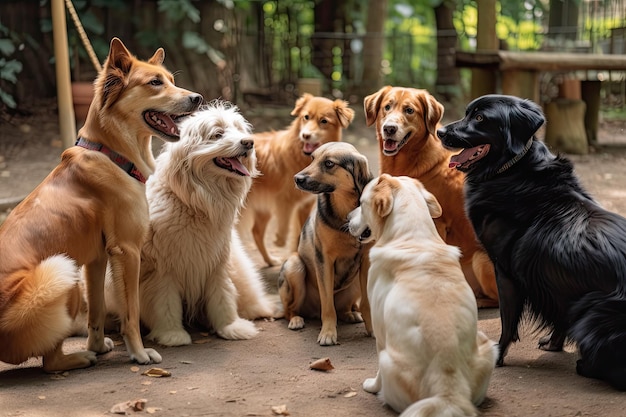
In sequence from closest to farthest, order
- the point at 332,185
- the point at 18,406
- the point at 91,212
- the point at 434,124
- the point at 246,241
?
the point at 18,406 < the point at 91,212 < the point at 332,185 < the point at 434,124 < the point at 246,241

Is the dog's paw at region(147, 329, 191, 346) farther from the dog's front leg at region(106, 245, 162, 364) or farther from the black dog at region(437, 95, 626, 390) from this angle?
the black dog at region(437, 95, 626, 390)

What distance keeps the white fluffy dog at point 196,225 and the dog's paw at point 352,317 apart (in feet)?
2.24

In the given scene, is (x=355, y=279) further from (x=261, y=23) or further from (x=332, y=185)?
(x=261, y=23)

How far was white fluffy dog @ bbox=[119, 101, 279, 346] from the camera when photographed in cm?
496

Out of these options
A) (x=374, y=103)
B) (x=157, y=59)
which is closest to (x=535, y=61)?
(x=374, y=103)

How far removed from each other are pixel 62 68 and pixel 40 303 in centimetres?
398

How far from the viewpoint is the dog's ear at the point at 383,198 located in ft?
12.4

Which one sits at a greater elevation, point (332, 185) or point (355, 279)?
point (332, 185)

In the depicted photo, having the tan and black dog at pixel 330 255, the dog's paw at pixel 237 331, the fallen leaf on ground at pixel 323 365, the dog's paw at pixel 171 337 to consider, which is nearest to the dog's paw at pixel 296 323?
the tan and black dog at pixel 330 255

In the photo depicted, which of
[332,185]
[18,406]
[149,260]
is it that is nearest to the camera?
[18,406]

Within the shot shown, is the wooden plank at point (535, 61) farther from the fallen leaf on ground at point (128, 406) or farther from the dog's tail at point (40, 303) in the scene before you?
the fallen leaf on ground at point (128, 406)

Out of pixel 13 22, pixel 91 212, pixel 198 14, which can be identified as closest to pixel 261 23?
pixel 198 14

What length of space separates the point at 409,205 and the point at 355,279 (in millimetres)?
1652

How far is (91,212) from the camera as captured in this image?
4.36 metres
